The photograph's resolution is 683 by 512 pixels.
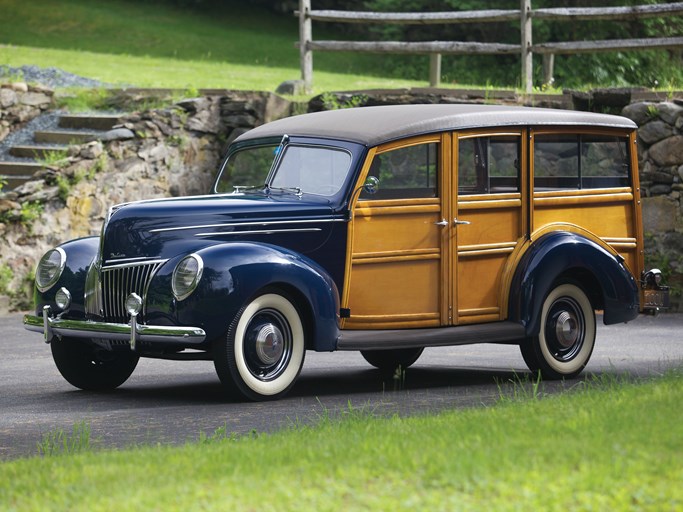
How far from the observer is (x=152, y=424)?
24.9 feet

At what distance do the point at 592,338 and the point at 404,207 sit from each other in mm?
1896

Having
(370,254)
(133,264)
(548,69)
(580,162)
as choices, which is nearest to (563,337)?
(580,162)

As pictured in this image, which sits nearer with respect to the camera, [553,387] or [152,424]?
[152,424]

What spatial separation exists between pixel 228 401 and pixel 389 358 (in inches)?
92.0

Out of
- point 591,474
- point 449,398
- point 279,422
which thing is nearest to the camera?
point 591,474

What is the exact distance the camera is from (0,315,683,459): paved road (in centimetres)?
752

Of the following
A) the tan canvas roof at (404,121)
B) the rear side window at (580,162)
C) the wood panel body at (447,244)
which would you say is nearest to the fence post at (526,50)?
the rear side window at (580,162)

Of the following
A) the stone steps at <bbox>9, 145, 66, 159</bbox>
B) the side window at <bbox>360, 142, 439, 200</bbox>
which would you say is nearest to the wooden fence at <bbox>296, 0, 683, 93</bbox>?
the stone steps at <bbox>9, 145, 66, 159</bbox>

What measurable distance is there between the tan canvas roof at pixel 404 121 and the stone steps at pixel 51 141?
6.95m

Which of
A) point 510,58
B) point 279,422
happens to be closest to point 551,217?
point 279,422

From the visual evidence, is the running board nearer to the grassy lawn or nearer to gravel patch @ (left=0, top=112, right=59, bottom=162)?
gravel patch @ (left=0, top=112, right=59, bottom=162)

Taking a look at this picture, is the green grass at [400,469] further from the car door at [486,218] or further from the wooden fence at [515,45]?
the wooden fence at [515,45]

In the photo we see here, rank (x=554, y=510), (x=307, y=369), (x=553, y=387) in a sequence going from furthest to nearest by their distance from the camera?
(x=307, y=369), (x=553, y=387), (x=554, y=510)

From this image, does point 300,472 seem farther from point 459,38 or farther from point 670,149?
point 459,38
